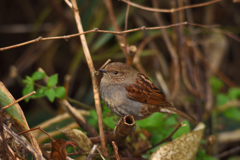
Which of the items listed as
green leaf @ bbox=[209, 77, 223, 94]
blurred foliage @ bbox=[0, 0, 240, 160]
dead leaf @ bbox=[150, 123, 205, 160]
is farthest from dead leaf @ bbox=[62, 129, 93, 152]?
green leaf @ bbox=[209, 77, 223, 94]

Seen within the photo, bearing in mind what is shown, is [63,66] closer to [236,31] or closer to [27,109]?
[27,109]

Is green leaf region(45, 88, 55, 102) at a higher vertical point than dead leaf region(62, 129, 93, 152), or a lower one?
higher

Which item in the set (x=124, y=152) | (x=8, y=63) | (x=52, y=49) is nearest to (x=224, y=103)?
(x=124, y=152)

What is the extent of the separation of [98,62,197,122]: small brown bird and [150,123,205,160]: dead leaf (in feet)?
1.32

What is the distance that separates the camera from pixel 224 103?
12.1 ft

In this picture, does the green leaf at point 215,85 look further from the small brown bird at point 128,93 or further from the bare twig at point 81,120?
the bare twig at point 81,120

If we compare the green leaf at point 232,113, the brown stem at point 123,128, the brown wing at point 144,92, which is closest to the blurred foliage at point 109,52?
the green leaf at point 232,113

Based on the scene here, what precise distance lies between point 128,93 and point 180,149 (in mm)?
630

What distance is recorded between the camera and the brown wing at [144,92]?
273 cm

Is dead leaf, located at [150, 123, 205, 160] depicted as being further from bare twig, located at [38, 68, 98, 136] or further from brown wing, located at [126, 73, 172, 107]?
bare twig, located at [38, 68, 98, 136]

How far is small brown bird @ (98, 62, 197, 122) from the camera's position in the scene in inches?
103

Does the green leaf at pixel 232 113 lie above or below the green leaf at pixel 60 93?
below

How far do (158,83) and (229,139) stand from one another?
116 centimetres

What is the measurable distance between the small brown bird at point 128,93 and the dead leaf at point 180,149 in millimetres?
404
